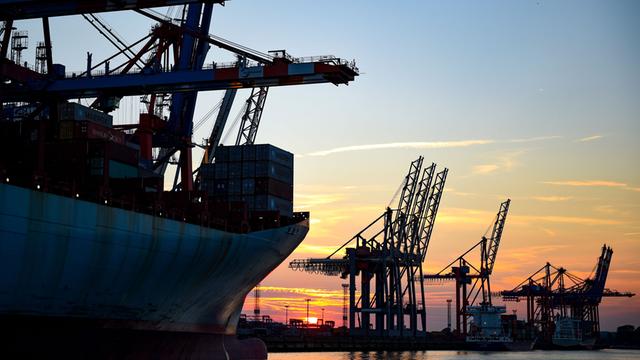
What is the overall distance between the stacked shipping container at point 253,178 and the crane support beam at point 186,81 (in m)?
12.2

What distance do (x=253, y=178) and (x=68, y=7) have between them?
23031 millimetres

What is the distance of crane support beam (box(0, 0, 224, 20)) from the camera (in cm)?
5062

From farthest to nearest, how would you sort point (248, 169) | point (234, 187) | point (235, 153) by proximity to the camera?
point (235, 153) < point (234, 187) < point (248, 169)

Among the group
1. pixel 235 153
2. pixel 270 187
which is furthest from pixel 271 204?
pixel 235 153

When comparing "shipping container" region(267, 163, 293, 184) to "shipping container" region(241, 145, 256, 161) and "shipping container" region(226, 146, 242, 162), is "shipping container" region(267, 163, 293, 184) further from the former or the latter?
"shipping container" region(226, 146, 242, 162)

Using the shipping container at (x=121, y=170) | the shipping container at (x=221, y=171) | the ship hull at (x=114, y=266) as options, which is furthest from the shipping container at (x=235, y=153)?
the shipping container at (x=121, y=170)

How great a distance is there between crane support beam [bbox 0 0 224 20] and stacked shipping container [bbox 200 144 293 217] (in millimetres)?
21042

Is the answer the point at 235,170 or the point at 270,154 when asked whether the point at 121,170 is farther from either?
the point at 270,154

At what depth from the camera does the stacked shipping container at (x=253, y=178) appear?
68875 mm

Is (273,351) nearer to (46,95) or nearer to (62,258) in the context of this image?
(46,95)

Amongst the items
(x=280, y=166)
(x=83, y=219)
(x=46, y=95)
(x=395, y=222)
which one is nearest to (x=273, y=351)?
(x=395, y=222)

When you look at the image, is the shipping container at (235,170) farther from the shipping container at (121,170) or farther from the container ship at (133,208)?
the shipping container at (121,170)

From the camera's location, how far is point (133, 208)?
2005 inches

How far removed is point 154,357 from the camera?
175 feet
